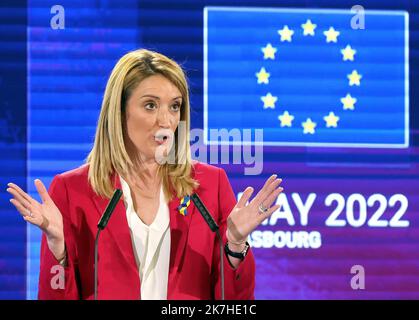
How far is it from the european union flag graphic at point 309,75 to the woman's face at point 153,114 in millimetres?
1146

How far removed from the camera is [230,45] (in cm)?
401

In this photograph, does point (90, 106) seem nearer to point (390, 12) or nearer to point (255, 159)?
point (255, 159)

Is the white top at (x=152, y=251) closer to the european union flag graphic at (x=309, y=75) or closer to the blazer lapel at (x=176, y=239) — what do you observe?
the blazer lapel at (x=176, y=239)

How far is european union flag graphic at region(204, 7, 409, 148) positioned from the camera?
156 inches

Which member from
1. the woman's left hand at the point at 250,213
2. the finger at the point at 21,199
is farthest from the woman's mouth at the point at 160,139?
the finger at the point at 21,199

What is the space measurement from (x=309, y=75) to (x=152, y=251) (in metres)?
1.68

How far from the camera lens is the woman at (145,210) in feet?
8.27

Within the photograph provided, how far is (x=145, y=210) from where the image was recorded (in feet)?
8.97

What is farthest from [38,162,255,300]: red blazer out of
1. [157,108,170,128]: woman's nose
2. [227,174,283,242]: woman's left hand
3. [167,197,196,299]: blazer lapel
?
[157,108,170,128]: woman's nose

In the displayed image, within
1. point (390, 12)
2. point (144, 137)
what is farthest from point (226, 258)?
point (390, 12)

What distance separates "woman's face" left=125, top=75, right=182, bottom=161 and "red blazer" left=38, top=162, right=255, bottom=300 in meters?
0.16

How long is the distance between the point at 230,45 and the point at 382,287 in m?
1.34

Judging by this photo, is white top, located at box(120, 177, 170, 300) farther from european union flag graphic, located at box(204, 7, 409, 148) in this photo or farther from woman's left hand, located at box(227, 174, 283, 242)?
european union flag graphic, located at box(204, 7, 409, 148)
